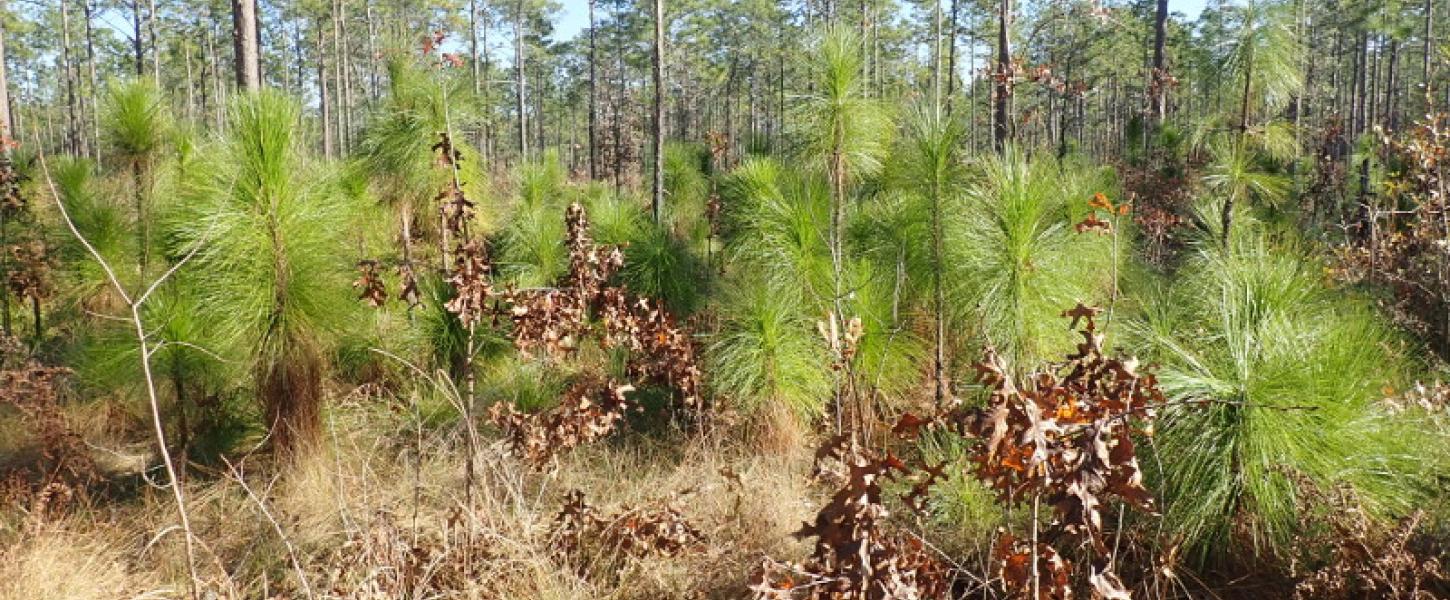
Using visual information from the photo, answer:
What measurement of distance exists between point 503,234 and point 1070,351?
536cm

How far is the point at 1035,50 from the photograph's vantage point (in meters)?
35.7

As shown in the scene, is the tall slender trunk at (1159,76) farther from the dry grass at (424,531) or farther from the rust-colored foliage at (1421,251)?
the dry grass at (424,531)

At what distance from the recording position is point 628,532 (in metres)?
3.41

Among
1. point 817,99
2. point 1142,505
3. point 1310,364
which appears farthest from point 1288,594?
point 817,99

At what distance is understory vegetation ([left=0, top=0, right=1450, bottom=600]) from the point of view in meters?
2.59

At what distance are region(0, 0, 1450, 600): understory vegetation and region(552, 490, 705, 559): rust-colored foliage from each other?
2cm

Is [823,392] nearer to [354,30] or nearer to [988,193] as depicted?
[988,193]

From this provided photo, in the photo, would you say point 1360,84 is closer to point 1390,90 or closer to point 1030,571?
point 1390,90

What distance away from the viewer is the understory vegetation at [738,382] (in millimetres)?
2592

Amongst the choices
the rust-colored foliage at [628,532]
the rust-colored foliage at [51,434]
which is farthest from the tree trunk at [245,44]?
the rust-colored foliage at [628,532]

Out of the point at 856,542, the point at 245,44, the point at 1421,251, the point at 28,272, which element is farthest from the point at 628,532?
the point at 28,272

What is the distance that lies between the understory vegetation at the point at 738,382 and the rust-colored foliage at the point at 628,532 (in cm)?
2

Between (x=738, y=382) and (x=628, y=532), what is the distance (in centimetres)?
158

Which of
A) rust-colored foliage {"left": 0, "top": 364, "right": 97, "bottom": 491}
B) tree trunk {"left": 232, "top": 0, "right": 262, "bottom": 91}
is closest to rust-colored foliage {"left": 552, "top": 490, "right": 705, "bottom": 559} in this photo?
rust-colored foliage {"left": 0, "top": 364, "right": 97, "bottom": 491}
